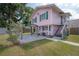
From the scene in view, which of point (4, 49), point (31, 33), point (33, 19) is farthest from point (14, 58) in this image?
point (33, 19)

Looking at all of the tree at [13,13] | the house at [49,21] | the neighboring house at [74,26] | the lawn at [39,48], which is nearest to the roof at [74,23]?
the neighboring house at [74,26]

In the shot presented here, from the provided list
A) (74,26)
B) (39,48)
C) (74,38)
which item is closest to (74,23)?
(74,26)

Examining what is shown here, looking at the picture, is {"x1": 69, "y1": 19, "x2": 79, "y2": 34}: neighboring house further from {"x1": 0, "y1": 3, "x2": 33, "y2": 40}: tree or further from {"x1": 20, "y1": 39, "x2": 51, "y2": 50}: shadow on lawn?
{"x1": 0, "y1": 3, "x2": 33, "y2": 40}: tree

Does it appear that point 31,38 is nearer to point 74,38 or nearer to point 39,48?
point 39,48

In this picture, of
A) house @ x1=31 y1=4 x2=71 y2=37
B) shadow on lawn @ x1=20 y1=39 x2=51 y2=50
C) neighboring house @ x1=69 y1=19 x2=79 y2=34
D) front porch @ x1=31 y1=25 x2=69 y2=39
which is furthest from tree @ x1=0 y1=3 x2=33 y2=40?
neighboring house @ x1=69 y1=19 x2=79 y2=34

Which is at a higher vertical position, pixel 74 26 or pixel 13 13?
pixel 13 13

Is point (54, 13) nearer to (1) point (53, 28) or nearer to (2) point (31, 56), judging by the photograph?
(1) point (53, 28)

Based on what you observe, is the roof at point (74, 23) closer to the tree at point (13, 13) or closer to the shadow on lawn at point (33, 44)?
the shadow on lawn at point (33, 44)
